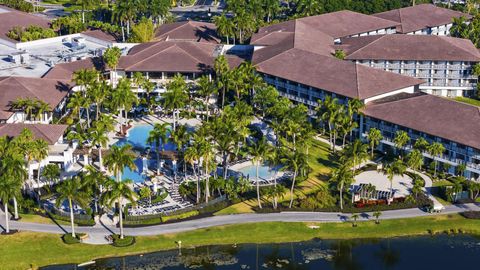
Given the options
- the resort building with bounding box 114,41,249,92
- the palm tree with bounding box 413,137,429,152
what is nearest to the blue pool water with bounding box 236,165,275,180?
the palm tree with bounding box 413,137,429,152

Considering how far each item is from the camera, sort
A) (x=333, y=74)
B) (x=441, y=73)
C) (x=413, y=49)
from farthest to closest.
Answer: (x=413, y=49), (x=441, y=73), (x=333, y=74)

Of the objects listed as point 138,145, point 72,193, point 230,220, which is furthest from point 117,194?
point 138,145

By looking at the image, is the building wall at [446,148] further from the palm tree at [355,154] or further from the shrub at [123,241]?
the shrub at [123,241]

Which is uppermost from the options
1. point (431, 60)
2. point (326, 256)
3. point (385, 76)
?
point (385, 76)

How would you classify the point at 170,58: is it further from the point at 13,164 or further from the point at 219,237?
the point at 219,237

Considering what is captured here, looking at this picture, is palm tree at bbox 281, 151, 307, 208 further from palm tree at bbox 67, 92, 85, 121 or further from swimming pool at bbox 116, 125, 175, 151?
palm tree at bbox 67, 92, 85, 121

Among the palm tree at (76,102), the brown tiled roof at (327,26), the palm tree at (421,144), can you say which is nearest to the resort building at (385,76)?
the brown tiled roof at (327,26)

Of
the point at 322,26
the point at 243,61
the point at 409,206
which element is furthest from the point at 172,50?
the point at 409,206

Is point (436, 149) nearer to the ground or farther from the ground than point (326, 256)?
farther from the ground
